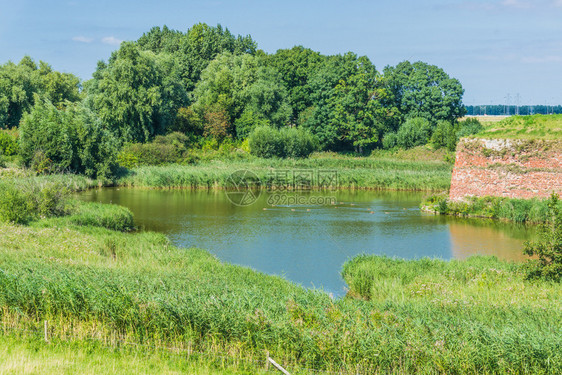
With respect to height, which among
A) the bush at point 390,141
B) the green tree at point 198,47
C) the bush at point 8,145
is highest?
the green tree at point 198,47

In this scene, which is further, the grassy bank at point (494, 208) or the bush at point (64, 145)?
the bush at point (64, 145)

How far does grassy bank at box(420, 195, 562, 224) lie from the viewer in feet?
91.2

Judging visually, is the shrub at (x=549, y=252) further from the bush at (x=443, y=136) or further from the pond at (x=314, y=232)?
the bush at (x=443, y=136)

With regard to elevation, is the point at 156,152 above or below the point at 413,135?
below

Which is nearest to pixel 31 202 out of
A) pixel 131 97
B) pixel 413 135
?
pixel 131 97

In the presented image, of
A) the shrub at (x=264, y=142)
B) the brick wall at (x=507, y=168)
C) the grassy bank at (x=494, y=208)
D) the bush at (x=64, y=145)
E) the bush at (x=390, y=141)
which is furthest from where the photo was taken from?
the bush at (x=390, y=141)

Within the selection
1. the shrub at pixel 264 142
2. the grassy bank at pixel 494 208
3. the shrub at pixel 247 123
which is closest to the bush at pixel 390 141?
the shrub at pixel 247 123

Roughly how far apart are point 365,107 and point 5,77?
38.3 m

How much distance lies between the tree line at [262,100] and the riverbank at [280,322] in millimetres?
39649

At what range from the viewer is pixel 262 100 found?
208 feet

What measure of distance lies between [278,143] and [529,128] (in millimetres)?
28792

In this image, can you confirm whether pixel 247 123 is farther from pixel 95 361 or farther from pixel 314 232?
pixel 95 361
